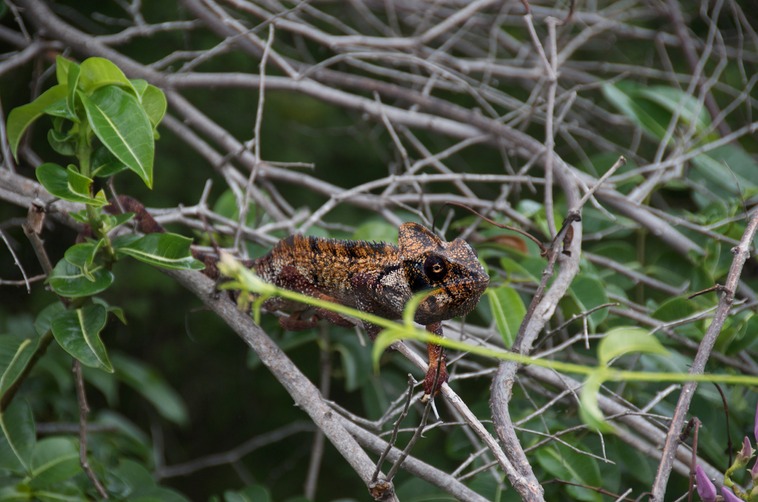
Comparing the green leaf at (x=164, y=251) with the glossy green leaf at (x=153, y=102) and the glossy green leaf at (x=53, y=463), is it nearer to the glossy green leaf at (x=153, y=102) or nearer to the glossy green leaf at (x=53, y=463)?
the glossy green leaf at (x=153, y=102)

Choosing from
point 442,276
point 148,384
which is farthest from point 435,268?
point 148,384

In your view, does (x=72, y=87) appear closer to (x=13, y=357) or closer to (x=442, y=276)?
(x=13, y=357)

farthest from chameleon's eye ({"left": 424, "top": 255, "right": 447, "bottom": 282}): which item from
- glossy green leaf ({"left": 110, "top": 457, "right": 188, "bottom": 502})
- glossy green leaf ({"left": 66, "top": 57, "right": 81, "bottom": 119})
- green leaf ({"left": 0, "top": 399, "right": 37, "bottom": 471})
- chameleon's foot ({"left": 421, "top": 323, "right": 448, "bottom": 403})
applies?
green leaf ({"left": 0, "top": 399, "right": 37, "bottom": 471})

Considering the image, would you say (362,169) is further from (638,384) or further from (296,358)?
(638,384)

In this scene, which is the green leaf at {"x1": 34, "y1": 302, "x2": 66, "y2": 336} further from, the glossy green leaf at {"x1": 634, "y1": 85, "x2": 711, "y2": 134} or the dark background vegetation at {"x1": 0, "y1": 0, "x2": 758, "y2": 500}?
the glossy green leaf at {"x1": 634, "y1": 85, "x2": 711, "y2": 134}

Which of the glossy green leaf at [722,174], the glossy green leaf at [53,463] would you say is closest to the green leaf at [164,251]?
the glossy green leaf at [53,463]

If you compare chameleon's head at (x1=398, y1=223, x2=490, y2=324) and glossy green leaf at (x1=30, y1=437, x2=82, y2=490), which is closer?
chameleon's head at (x1=398, y1=223, x2=490, y2=324)
